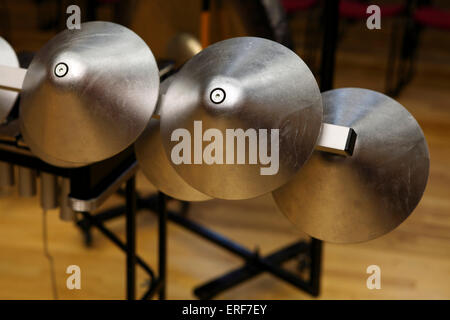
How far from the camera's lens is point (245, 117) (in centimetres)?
76

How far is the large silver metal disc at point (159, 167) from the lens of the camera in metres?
1.00

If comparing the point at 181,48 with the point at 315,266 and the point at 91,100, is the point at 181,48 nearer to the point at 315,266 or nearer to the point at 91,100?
the point at 315,266

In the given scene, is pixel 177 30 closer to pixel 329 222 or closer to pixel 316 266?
pixel 316 266

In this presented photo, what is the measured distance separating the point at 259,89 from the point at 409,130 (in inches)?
9.6

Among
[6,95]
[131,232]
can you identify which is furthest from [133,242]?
[6,95]

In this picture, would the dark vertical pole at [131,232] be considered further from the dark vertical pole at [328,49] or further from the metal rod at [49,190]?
the dark vertical pole at [328,49]

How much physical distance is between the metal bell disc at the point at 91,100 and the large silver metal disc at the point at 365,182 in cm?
24

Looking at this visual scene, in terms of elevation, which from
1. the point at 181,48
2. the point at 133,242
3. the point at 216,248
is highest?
the point at 181,48

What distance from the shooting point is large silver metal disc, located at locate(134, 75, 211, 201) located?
3.28 feet

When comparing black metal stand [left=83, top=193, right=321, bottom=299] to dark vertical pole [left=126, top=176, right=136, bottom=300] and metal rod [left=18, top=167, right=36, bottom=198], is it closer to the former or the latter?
dark vertical pole [left=126, top=176, right=136, bottom=300]

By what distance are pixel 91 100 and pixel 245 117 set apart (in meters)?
0.22

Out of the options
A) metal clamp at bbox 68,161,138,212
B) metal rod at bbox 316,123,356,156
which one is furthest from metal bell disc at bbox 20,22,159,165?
metal clamp at bbox 68,161,138,212

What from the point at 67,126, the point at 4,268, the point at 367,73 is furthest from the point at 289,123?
the point at 367,73

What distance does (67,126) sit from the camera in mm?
858
